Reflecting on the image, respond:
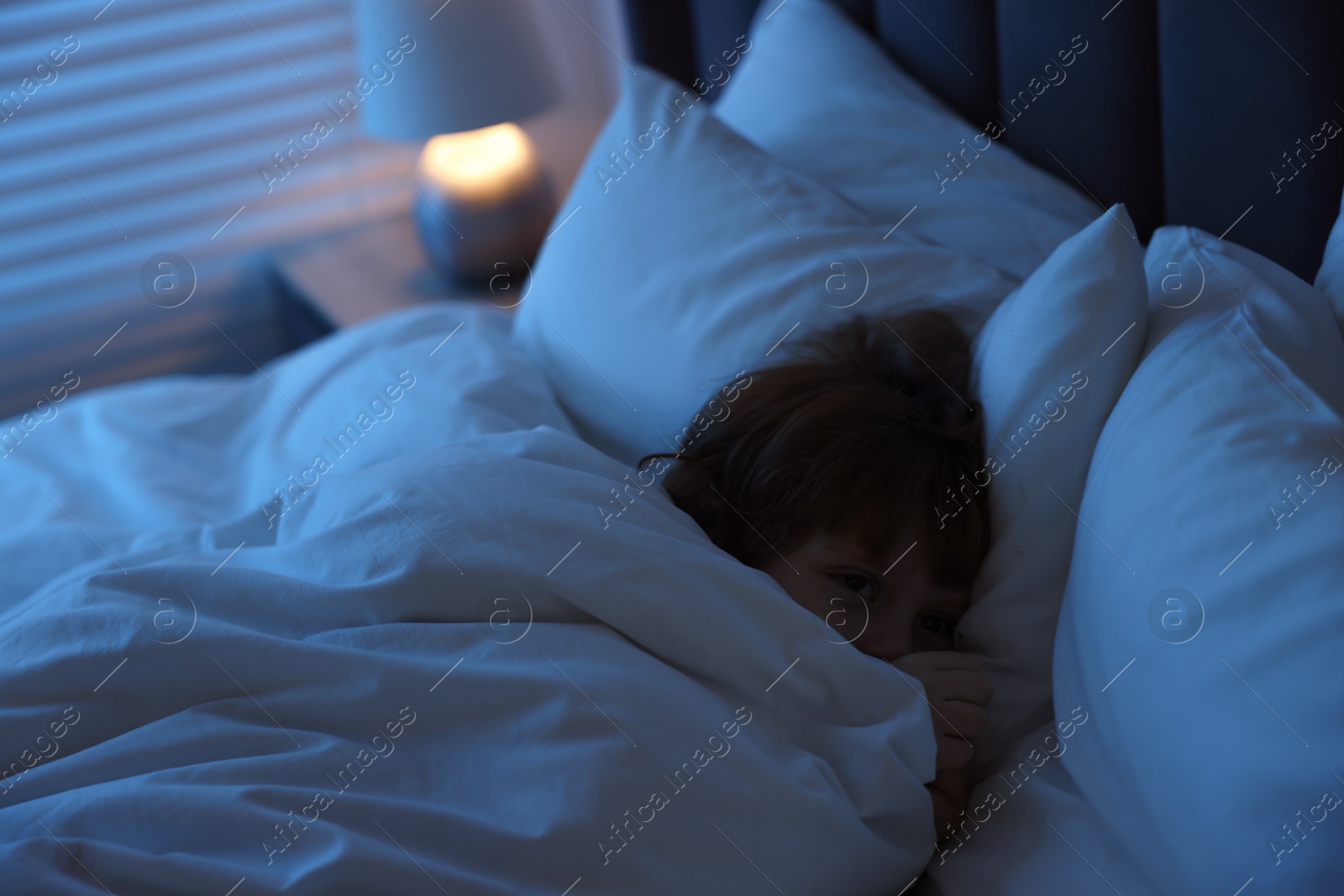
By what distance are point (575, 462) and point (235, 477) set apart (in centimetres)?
60

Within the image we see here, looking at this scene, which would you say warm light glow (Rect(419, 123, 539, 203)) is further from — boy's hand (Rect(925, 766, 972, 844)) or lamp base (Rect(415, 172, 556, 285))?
boy's hand (Rect(925, 766, 972, 844))

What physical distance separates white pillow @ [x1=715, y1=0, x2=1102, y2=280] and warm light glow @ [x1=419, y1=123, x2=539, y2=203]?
58 centimetres

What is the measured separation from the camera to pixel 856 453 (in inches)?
33.1

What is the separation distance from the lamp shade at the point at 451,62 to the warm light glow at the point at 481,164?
0.10 metres

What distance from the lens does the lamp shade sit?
169cm

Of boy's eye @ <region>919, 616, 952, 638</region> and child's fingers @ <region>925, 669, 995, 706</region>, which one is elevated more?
child's fingers @ <region>925, 669, 995, 706</region>

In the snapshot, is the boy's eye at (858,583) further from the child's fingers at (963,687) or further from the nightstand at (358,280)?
the nightstand at (358,280)

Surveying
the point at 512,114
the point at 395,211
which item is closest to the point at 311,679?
the point at 512,114

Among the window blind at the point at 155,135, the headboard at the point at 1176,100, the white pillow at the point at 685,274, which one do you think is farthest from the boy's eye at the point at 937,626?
the window blind at the point at 155,135

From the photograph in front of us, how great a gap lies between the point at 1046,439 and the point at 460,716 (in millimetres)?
445

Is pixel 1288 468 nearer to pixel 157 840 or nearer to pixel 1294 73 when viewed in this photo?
pixel 1294 73

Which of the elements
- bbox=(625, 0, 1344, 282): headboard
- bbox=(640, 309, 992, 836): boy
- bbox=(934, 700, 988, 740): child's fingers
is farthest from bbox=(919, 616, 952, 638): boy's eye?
bbox=(625, 0, 1344, 282): headboard

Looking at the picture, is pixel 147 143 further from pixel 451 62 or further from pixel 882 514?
pixel 882 514

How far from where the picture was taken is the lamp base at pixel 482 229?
186cm
